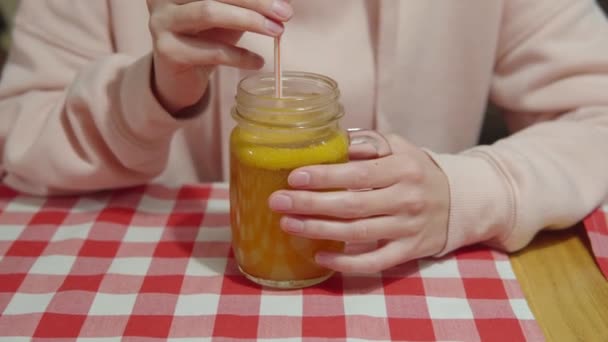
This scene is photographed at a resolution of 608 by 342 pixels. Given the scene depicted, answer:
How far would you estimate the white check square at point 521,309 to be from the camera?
2.28 ft

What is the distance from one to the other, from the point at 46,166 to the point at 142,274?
25 cm

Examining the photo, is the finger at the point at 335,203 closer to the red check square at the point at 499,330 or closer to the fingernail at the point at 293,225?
the fingernail at the point at 293,225

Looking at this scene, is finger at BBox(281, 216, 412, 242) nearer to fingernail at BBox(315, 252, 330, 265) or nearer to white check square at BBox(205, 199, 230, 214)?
fingernail at BBox(315, 252, 330, 265)

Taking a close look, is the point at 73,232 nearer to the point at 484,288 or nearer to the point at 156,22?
the point at 156,22

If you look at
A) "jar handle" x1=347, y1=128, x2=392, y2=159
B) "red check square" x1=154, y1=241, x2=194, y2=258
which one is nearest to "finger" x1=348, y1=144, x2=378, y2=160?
"jar handle" x1=347, y1=128, x2=392, y2=159

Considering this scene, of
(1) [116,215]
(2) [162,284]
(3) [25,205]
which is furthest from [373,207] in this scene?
(3) [25,205]

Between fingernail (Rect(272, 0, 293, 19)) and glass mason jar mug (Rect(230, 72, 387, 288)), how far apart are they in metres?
0.08

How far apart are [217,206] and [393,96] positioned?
0.33 m

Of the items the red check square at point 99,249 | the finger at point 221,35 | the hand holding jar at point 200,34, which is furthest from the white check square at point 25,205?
the finger at point 221,35

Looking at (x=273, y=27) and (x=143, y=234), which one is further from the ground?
(x=273, y=27)

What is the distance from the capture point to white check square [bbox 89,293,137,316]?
0.69 meters

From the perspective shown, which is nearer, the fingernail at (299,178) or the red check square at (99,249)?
the fingernail at (299,178)

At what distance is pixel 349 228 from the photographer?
71cm

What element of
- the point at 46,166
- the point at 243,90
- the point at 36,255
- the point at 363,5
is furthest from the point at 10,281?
the point at 363,5
